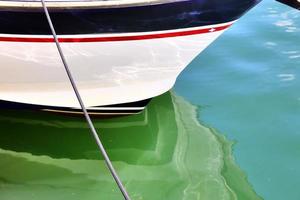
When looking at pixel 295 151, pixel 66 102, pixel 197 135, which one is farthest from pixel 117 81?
pixel 295 151

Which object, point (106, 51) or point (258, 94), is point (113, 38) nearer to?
point (106, 51)

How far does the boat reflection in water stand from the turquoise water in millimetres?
117

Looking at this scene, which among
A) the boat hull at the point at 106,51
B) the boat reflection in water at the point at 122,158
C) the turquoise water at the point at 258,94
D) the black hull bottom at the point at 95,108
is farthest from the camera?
the black hull bottom at the point at 95,108

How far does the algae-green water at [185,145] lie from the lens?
102 inches

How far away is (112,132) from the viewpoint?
119 inches

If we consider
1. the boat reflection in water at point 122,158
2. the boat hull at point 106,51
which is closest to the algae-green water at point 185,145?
the boat reflection in water at point 122,158

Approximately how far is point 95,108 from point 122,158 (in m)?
0.36

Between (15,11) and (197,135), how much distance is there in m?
1.36

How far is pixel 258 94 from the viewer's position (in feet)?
11.0

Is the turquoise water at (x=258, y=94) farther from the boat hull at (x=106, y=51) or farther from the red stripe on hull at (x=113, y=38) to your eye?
the red stripe on hull at (x=113, y=38)

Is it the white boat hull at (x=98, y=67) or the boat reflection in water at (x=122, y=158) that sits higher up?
the white boat hull at (x=98, y=67)

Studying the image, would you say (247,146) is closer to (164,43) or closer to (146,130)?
(146,130)

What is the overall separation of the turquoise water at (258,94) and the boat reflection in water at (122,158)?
12 centimetres

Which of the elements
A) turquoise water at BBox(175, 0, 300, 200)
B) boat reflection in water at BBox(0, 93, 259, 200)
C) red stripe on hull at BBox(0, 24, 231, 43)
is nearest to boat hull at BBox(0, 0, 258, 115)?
red stripe on hull at BBox(0, 24, 231, 43)
